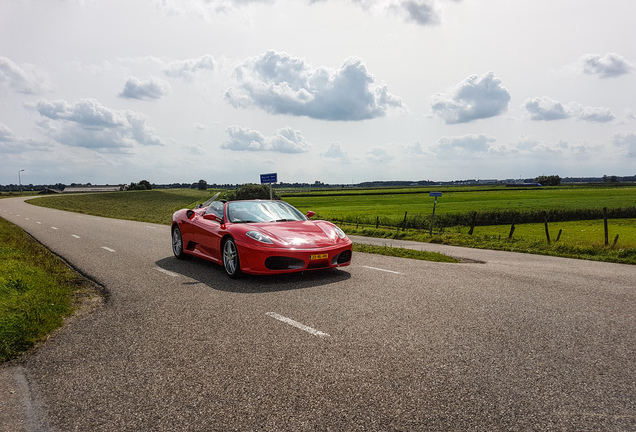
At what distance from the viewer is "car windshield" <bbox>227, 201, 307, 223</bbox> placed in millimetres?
8367

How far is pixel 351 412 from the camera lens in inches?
118

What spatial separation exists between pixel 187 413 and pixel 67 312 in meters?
3.62

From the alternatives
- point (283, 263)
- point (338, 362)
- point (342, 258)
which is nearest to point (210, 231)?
point (283, 263)

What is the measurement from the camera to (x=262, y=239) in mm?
7375

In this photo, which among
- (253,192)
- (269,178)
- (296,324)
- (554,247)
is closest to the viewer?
(296,324)

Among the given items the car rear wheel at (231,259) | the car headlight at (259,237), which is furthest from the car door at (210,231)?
the car headlight at (259,237)

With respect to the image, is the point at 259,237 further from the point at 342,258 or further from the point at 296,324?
the point at 296,324

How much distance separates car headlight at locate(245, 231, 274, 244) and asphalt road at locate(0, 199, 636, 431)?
2.62 ft

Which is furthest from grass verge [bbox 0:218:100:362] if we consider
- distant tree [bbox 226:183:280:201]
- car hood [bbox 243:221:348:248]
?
distant tree [bbox 226:183:280:201]

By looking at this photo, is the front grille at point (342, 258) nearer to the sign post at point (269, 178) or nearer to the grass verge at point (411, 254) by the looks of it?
the grass verge at point (411, 254)

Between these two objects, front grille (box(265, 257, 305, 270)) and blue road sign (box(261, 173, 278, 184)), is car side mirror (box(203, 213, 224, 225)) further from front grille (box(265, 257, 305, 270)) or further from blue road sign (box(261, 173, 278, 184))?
blue road sign (box(261, 173, 278, 184))

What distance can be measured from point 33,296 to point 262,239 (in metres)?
3.42

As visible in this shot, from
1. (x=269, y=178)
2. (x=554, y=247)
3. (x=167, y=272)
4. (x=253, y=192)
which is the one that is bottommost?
(x=554, y=247)

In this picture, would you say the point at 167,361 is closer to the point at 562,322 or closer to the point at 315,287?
the point at 315,287
